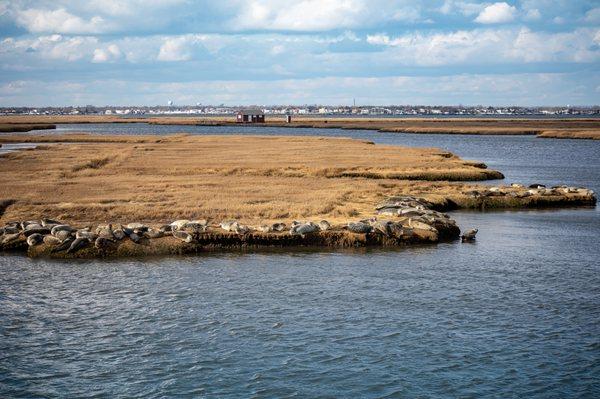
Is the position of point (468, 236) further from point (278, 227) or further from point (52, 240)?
point (52, 240)

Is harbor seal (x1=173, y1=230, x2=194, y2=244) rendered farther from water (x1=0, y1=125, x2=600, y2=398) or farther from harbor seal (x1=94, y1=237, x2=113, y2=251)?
harbor seal (x1=94, y1=237, x2=113, y2=251)

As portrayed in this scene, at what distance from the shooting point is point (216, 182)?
50.9m

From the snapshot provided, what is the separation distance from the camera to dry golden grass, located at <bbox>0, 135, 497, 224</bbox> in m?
37.8

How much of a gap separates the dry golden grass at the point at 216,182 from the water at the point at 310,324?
7.45 metres

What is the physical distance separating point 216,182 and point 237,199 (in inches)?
370

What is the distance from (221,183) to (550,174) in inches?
1312

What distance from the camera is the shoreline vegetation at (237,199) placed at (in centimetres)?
3197

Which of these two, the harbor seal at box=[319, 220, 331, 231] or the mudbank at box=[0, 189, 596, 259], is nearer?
the mudbank at box=[0, 189, 596, 259]

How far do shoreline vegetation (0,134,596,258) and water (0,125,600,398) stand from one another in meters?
1.60

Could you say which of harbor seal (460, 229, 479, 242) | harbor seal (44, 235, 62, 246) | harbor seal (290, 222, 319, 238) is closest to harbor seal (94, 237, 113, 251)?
harbor seal (44, 235, 62, 246)

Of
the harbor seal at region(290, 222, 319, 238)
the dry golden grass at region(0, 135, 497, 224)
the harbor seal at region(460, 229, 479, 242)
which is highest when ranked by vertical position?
the dry golden grass at region(0, 135, 497, 224)

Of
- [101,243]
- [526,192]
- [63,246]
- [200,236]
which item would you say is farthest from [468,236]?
[63,246]

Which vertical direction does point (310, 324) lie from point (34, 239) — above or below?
below

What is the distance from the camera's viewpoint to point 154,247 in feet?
102
